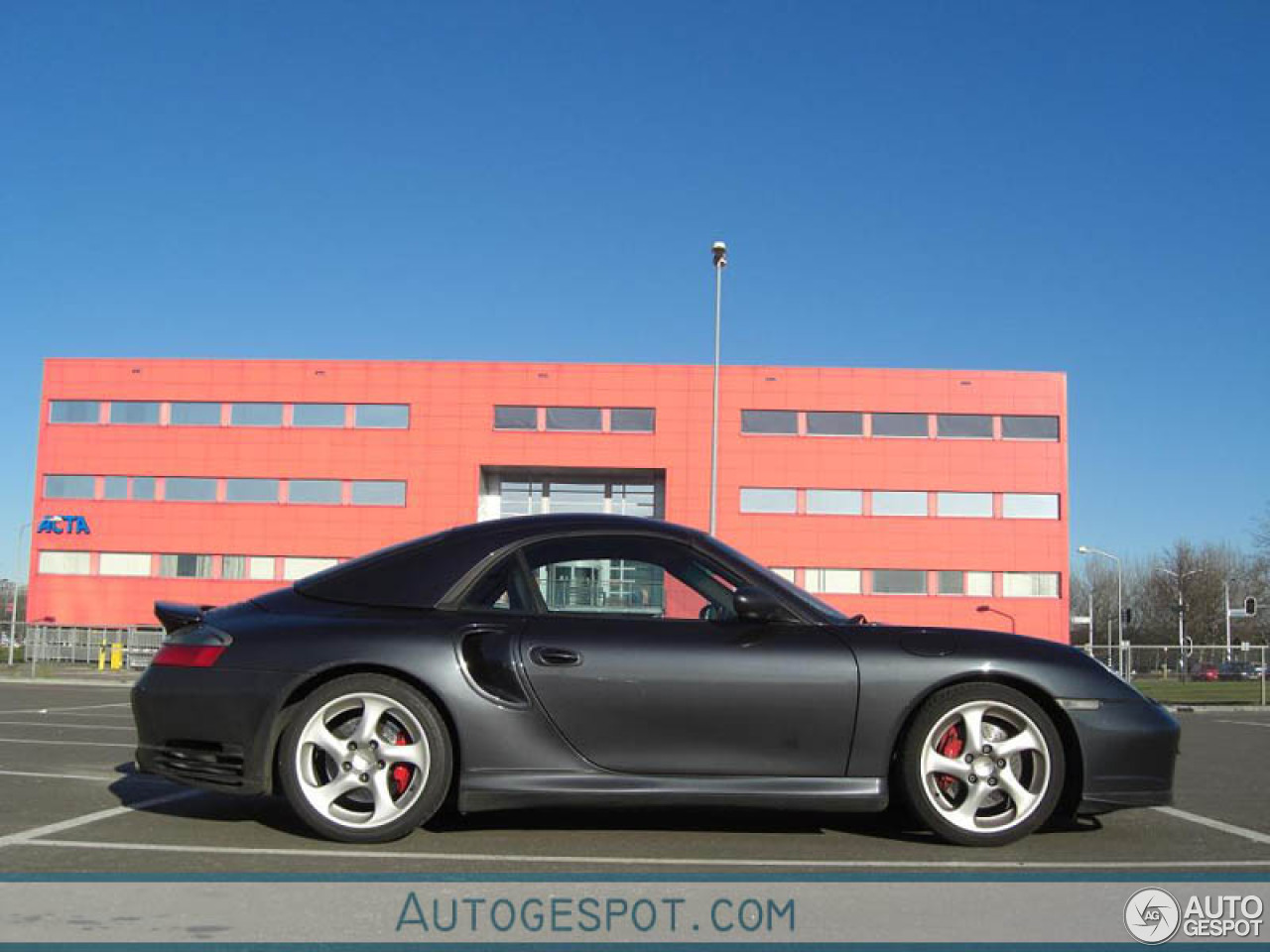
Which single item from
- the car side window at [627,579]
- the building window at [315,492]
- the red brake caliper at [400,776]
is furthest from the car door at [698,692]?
the building window at [315,492]

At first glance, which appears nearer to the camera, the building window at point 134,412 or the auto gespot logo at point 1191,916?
the auto gespot logo at point 1191,916

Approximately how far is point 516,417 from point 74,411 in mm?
18798

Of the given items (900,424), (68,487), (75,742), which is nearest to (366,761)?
(75,742)

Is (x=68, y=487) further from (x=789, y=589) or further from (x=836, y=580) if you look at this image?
(x=789, y=589)

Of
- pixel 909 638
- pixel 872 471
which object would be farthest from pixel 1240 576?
pixel 909 638

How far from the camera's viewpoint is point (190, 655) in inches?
185

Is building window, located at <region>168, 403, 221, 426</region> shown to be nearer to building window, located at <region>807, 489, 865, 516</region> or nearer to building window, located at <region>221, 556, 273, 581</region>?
building window, located at <region>221, 556, 273, 581</region>

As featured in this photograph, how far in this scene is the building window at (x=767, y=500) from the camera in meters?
47.8

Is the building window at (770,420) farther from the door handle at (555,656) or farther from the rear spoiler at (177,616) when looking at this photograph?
the door handle at (555,656)

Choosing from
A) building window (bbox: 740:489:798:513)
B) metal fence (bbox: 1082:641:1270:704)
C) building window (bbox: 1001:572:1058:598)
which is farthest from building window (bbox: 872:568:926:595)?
metal fence (bbox: 1082:641:1270:704)

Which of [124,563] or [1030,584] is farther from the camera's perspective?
[124,563]

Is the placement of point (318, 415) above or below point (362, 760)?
above

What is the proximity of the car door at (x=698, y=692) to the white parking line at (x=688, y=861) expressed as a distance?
370 millimetres

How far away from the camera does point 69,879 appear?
376 cm
